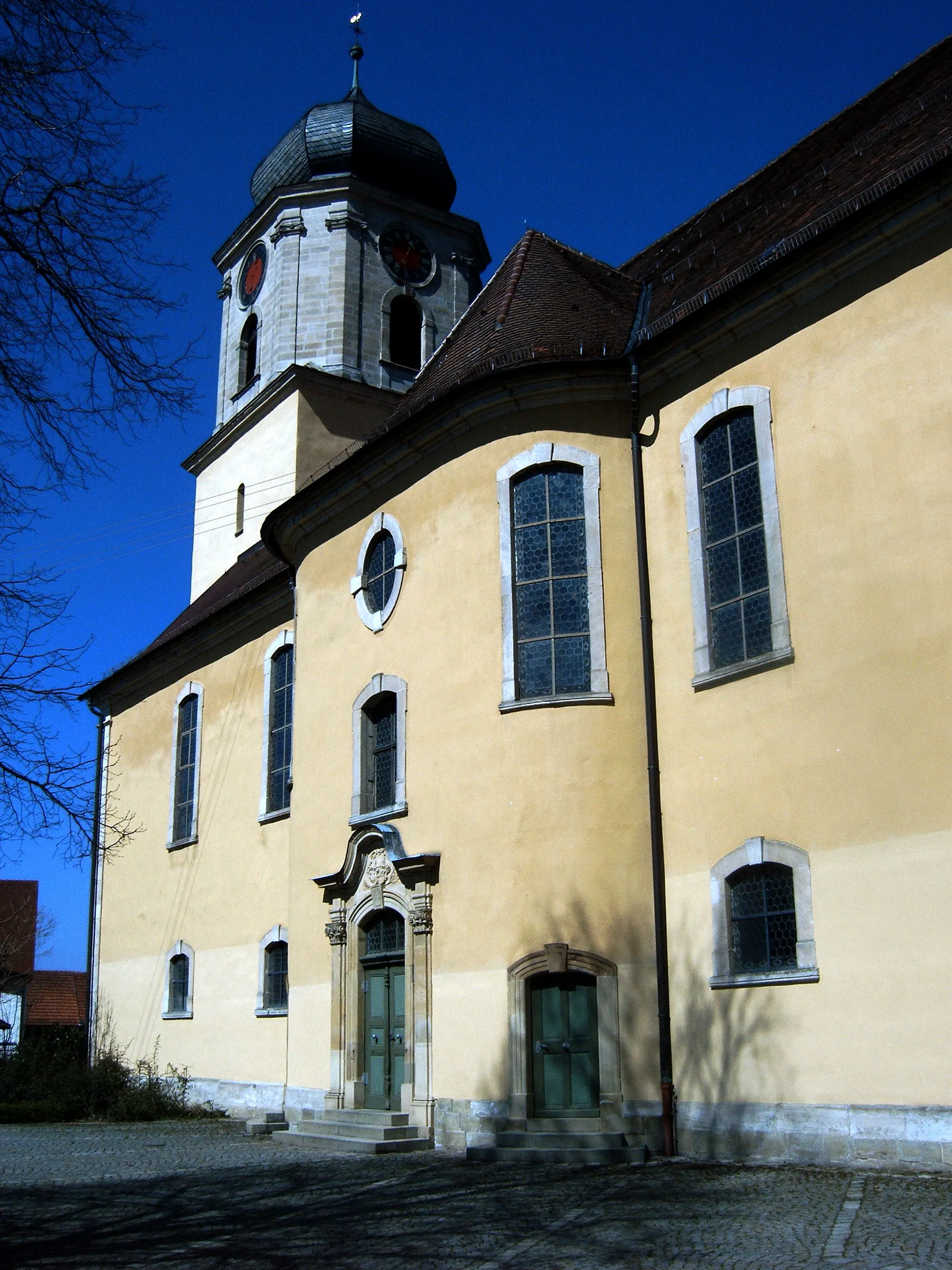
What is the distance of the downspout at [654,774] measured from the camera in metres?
12.9

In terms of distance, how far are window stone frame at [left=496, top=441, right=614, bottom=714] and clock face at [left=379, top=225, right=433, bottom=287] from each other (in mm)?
14623

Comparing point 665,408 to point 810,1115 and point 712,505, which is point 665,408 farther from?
point 810,1115

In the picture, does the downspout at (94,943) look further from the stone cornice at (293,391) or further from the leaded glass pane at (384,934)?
the leaded glass pane at (384,934)

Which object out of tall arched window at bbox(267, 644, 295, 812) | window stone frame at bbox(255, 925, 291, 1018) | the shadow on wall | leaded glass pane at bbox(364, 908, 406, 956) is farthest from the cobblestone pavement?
tall arched window at bbox(267, 644, 295, 812)

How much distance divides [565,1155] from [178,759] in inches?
544

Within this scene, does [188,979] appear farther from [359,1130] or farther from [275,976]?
[359,1130]

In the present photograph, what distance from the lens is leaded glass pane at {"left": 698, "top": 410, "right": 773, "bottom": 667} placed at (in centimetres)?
1334

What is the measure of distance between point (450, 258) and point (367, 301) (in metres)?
2.63

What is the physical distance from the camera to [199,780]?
2355 cm

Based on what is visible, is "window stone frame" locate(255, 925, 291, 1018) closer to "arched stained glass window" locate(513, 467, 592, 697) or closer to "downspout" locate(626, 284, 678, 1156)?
"arched stained glass window" locate(513, 467, 592, 697)

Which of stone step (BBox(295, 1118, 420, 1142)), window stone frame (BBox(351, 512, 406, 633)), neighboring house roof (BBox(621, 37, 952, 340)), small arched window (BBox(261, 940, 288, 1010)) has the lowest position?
stone step (BBox(295, 1118, 420, 1142))

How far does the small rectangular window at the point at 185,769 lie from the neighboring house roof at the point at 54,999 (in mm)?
22877

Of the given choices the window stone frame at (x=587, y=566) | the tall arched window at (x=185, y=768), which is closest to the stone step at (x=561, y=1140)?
the window stone frame at (x=587, y=566)

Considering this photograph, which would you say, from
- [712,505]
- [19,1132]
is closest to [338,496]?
[712,505]
